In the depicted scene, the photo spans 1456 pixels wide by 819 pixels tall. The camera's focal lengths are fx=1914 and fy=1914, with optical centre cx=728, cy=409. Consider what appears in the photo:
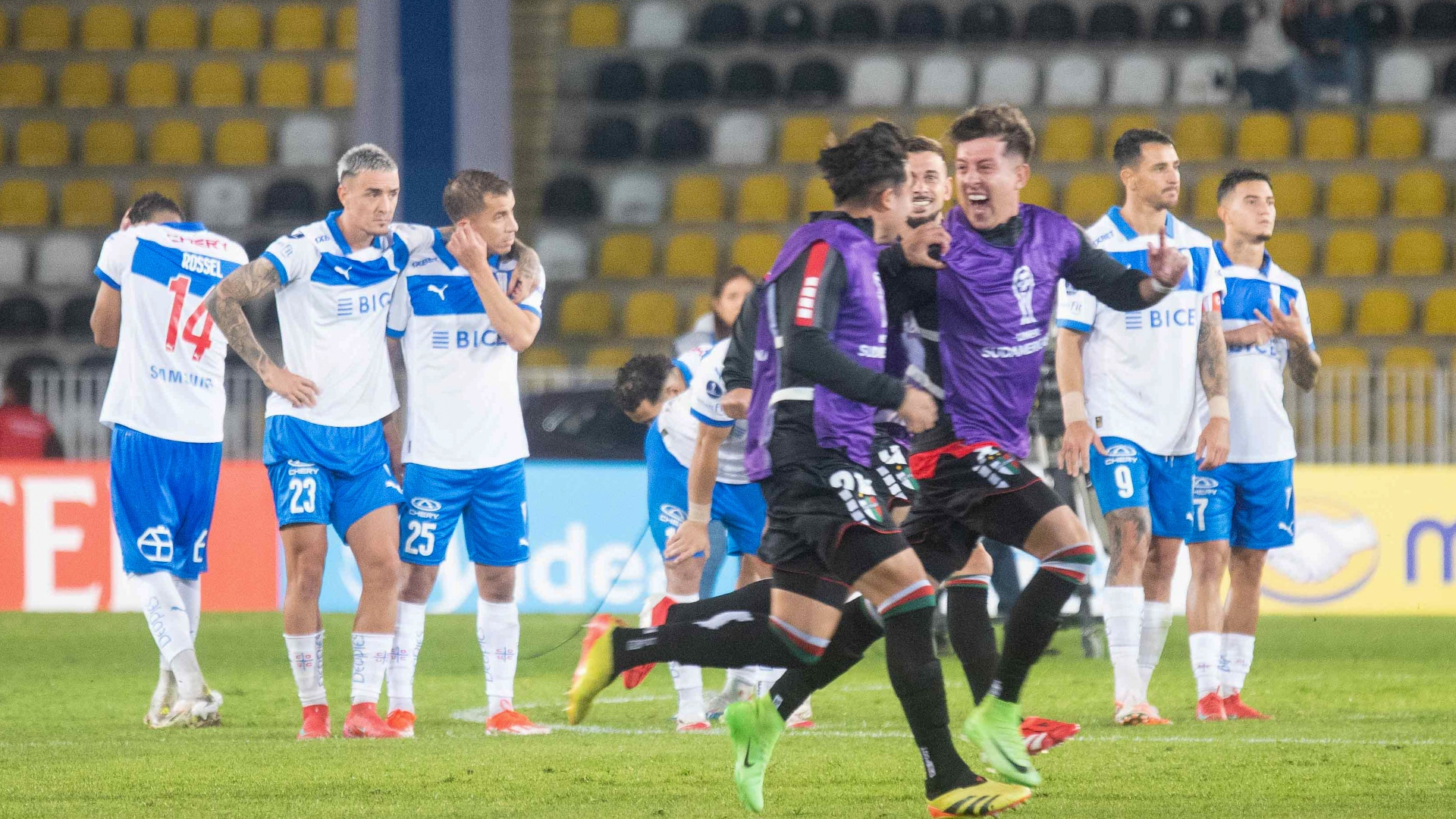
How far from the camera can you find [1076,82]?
20.8m

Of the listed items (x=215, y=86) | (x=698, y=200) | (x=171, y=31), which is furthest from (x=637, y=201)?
(x=171, y=31)

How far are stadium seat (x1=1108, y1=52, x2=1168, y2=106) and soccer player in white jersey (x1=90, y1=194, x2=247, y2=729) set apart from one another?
1425cm

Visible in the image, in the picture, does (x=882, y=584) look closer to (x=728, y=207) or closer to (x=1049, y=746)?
(x=1049, y=746)

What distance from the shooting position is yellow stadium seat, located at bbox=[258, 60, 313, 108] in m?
22.4

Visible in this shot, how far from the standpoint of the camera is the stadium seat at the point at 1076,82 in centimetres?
2081

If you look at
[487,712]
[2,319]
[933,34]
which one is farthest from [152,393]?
[933,34]

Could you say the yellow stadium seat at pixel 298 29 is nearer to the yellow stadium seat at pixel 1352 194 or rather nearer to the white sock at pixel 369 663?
the yellow stadium seat at pixel 1352 194

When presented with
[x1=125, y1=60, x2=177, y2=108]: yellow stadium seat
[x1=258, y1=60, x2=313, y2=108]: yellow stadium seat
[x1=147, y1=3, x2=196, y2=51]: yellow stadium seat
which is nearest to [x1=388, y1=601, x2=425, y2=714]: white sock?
[x1=258, y1=60, x2=313, y2=108]: yellow stadium seat

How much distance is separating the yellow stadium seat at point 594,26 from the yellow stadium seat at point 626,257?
2936mm

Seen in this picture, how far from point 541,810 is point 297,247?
2.71 meters

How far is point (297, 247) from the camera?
7211 mm

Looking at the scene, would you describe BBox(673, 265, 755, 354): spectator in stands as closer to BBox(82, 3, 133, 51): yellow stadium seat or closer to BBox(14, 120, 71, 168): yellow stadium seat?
BBox(14, 120, 71, 168): yellow stadium seat

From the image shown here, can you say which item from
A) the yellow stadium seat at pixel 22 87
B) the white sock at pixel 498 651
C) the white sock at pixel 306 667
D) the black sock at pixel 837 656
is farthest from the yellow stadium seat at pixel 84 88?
the black sock at pixel 837 656

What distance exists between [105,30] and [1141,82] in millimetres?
12156
